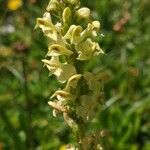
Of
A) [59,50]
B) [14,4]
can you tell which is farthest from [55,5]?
[14,4]

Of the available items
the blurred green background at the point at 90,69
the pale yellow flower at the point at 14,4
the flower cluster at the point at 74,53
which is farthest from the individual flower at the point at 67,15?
the pale yellow flower at the point at 14,4

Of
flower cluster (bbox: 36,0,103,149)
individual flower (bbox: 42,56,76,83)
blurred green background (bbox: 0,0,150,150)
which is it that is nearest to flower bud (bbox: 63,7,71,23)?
flower cluster (bbox: 36,0,103,149)

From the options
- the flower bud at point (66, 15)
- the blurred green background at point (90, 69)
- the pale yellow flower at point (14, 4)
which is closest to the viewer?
the flower bud at point (66, 15)

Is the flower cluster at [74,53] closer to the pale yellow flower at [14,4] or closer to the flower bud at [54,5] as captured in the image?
the flower bud at [54,5]

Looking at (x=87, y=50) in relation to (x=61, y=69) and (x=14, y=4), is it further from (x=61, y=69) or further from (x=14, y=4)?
(x=14, y=4)

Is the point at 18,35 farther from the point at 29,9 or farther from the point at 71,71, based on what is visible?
the point at 71,71

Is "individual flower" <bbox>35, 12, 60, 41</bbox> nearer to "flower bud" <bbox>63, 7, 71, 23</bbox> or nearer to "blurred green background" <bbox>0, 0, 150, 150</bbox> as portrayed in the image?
"flower bud" <bbox>63, 7, 71, 23</bbox>
